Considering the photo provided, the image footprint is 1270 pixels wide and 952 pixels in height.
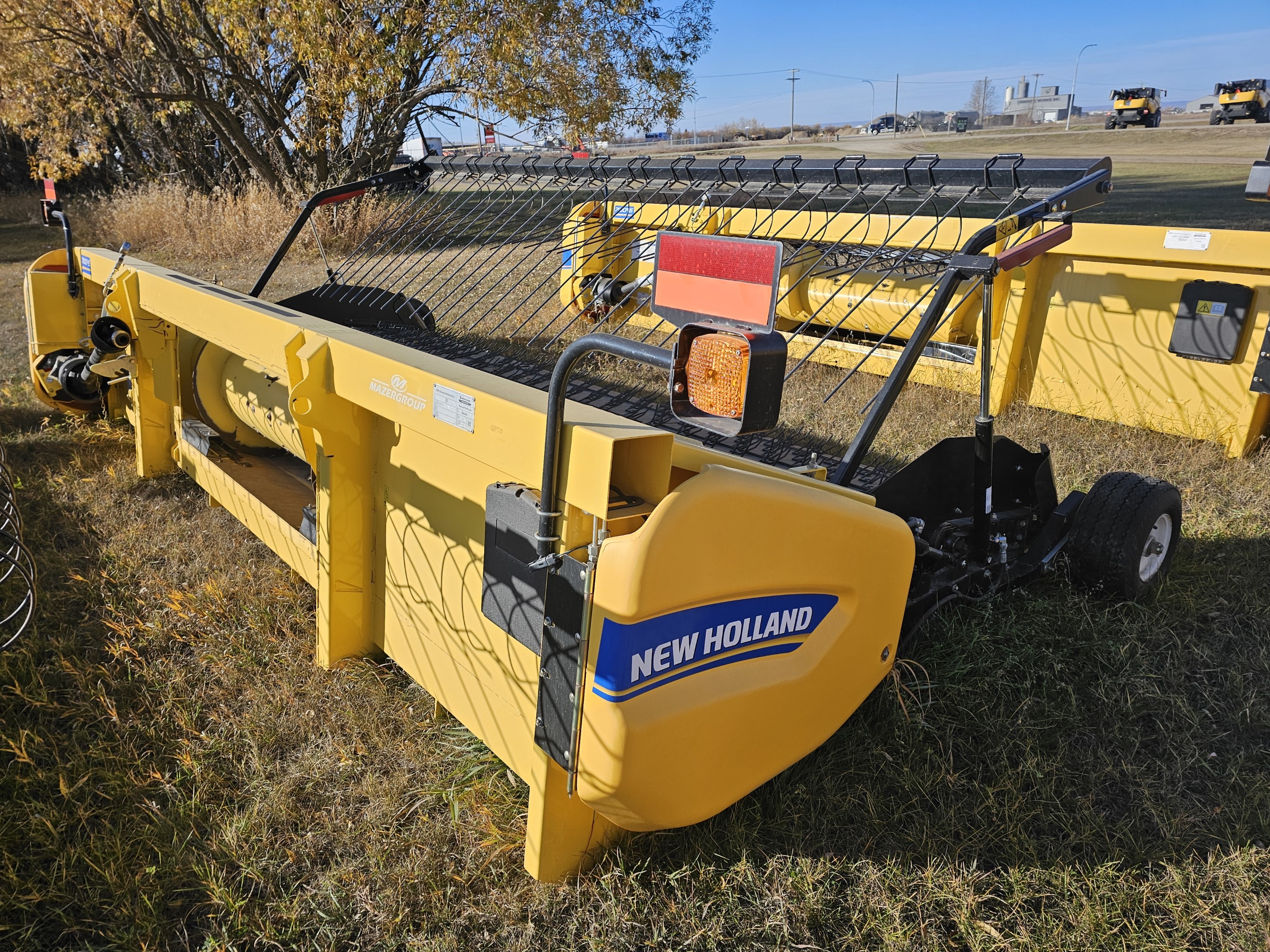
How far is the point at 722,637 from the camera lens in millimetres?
1764

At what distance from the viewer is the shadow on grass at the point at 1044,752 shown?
2102 mm

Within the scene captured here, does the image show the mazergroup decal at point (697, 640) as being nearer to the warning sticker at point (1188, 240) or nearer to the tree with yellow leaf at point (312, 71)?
the warning sticker at point (1188, 240)

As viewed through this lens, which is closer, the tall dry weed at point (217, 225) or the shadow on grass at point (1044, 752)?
the shadow on grass at point (1044, 752)

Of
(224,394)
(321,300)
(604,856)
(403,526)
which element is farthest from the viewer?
(321,300)

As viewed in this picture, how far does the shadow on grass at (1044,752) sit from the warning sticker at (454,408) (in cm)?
102

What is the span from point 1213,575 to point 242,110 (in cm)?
1553

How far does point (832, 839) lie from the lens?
210 cm

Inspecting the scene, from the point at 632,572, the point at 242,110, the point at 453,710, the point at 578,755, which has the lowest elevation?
the point at 453,710

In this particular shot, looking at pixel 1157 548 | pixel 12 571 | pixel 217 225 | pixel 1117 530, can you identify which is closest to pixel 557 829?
pixel 12 571

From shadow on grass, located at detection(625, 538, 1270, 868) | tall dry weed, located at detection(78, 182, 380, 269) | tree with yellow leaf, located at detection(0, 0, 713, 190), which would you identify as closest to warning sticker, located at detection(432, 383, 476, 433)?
shadow on grass, located at detection(625, 538, 1270, 868)

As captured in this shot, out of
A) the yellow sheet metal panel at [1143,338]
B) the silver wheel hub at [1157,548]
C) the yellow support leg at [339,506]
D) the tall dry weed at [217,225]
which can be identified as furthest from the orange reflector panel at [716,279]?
the tall dry weed at [217,225]

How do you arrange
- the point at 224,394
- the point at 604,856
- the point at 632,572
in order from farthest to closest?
the point at 224,394 < the point at 604,856 < the point at 632,572

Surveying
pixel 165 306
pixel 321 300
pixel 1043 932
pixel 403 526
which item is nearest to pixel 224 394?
pixel 165 306

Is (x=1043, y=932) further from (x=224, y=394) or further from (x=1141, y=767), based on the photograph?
(x=224, y=394)
